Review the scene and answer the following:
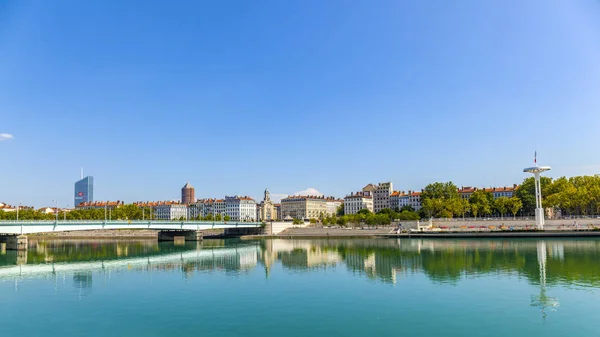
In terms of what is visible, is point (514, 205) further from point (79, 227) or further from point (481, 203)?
point (79, 227)

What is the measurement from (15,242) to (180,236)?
3154cm

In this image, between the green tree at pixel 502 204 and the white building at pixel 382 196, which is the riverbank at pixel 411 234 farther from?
the white building at pixel 382 196

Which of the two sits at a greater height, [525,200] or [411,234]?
[525,200]

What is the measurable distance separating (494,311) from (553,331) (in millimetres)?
3760

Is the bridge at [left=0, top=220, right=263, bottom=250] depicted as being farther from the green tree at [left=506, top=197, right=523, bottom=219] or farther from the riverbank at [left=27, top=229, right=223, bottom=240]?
the green tree at [left=506, top=197, right=523, bottom=219]

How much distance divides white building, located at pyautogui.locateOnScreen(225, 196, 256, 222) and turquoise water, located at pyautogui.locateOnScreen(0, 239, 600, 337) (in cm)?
13413

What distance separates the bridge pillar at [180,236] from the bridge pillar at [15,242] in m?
29.5

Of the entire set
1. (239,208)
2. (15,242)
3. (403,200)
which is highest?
(403,200)

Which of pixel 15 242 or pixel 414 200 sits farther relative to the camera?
pixel 414 200

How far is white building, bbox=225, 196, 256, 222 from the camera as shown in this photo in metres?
184

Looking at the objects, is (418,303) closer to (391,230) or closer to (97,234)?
(391,230)

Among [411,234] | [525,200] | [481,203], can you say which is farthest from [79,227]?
[525,200]

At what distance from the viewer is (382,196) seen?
17438cm

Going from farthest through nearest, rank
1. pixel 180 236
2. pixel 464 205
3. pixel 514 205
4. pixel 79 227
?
pixel 464 205 → pixel 514 205 → pixel 180 236 → pixel 79 227
